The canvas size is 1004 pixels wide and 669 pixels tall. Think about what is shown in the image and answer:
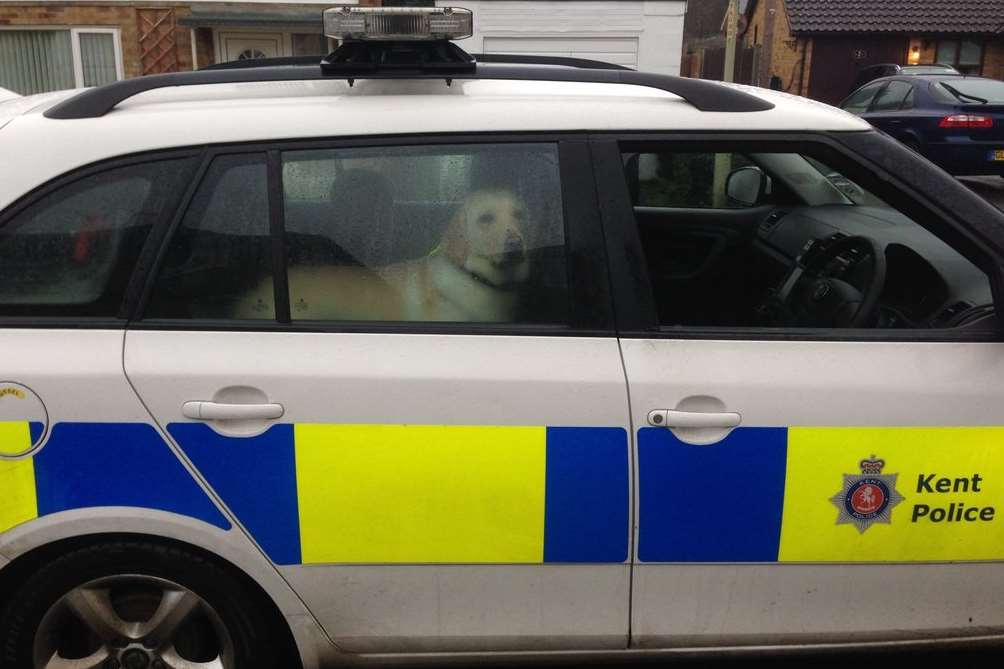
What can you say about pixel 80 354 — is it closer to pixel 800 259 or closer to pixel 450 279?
pixel 450 279

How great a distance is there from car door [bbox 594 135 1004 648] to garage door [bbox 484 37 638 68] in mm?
12253

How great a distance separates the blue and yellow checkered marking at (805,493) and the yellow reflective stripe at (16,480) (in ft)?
4.18

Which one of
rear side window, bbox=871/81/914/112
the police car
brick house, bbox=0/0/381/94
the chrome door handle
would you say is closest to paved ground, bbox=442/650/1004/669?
the police car

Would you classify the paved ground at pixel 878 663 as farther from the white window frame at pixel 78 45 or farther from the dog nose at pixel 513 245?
the white window frame at pixel 78 45

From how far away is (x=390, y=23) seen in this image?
2.31 m

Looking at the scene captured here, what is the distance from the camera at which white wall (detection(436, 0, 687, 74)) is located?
1384cm

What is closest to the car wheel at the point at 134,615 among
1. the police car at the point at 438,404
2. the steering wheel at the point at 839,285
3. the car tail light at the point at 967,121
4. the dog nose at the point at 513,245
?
the police car at the point at 438,404

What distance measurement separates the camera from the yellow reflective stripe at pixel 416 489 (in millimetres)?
2146

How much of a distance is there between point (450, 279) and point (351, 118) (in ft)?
1.34

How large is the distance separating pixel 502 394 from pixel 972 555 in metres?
1.11

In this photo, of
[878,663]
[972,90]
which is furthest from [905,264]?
[972,90]

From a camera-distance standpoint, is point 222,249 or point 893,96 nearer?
point 222,249

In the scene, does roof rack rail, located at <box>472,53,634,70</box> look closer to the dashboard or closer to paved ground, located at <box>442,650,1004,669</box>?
the dashboard

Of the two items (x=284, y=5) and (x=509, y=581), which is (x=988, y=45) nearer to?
(x=284, y=5)
